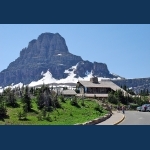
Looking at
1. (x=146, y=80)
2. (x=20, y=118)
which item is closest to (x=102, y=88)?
(x=20, y=118)

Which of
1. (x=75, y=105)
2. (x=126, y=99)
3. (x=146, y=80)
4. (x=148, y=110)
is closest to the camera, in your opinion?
(x=75, y=105)

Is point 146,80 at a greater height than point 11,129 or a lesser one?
greater

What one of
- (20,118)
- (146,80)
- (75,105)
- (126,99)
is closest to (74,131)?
(20,118)

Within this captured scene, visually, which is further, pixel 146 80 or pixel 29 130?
pixel 146 80

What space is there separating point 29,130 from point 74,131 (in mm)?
488

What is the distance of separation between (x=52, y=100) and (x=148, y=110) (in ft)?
36.8

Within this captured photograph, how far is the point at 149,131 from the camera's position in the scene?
340 centimetres

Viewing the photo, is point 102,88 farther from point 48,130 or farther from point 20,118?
point 48,130
